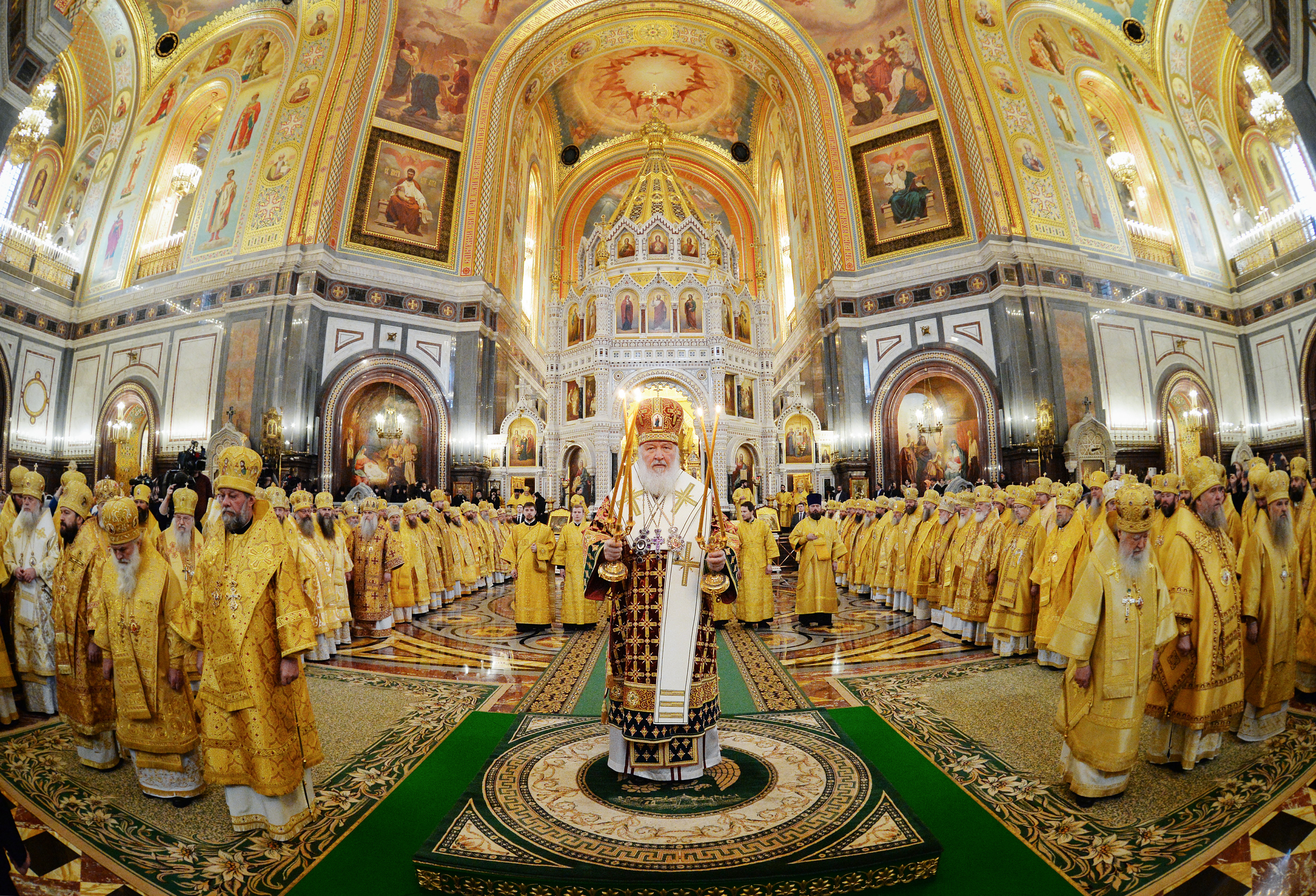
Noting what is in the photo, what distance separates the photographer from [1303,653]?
4914 mm

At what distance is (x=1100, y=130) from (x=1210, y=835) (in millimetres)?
22347

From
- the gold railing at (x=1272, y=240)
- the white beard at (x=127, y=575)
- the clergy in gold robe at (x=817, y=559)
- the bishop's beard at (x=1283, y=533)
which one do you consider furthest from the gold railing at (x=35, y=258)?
the gold railing at (x=1272, y=240)

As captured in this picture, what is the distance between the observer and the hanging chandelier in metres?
13.2

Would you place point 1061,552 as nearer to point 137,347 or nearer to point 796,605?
point 796,605

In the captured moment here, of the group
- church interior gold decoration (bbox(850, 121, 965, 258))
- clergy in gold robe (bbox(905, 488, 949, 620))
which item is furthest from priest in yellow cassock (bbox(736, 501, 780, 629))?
church interior gold decoration (bbox(850, 121, 965, 258))

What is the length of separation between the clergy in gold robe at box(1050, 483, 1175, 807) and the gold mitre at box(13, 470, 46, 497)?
6821 millimetres

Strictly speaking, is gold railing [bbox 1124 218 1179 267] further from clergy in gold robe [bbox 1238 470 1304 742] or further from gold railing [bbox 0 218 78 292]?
gold railing [bbox 0 218 78 292]

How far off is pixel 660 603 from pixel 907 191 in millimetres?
18200

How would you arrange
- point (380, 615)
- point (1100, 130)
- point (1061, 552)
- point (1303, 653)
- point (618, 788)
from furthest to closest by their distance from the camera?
point (1100, 130) < point (380, 615) < point (1061, 552) < point (1303, 653) < point (618, 788)

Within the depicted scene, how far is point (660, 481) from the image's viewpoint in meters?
3.84

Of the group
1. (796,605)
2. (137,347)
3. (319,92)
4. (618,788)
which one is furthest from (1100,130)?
(137,347)

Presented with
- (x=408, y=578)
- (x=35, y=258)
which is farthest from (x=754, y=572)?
(x=35, y=258)

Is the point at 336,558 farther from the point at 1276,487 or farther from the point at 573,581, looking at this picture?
the point at 1276,487

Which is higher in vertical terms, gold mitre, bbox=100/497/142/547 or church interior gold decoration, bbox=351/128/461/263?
church interior gold decoration, bbox=351/128/461/263
